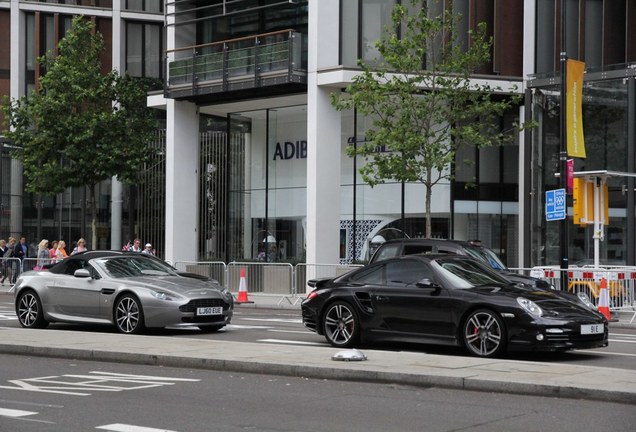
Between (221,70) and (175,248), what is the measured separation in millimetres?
6925

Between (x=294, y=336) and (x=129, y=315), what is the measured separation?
2.81 metres

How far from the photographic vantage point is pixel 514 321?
43.4 feet

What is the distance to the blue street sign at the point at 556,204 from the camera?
23.5 m

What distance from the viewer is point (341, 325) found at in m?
15.2

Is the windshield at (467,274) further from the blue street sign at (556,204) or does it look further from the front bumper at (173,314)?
the blue street sign at (556,204)

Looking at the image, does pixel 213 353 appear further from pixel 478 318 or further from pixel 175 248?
pixel 175 248

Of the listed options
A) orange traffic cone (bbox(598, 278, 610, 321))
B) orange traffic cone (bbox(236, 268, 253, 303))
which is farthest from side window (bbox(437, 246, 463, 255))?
orange traffic cone (bbox(236, 268, 253, 303))

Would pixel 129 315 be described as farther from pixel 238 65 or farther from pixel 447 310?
pixel 238 65

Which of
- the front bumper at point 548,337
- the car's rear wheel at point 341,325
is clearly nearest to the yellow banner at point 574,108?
the car's rear wheel at point 341,325

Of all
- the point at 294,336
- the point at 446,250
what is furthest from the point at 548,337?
the point at 294,336

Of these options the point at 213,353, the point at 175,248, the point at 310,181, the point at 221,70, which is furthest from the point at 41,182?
the point at 213,353

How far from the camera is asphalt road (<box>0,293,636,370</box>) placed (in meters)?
13.8

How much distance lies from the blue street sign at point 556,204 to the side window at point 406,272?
9.57m

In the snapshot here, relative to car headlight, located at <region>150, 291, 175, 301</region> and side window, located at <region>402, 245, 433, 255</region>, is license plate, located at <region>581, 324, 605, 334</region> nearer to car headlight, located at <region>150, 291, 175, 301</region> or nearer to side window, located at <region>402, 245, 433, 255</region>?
side window, located at <region>402, 245, 433, 255</region>
